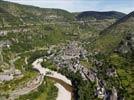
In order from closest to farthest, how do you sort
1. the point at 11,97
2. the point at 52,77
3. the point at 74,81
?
the point at 11,97
the point at 74,81
the point at 52,77

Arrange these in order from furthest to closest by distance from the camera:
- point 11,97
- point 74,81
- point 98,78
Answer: point 74,81 → point 98,78 → point 11,97

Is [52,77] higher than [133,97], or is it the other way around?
[133,97]

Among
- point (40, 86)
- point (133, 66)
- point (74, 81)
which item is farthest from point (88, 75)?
point (40, 86)

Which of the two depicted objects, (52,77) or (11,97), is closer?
(11,97)

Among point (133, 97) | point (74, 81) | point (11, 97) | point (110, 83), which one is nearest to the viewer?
point (133, 97)

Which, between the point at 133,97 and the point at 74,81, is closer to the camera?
the point at 133,97

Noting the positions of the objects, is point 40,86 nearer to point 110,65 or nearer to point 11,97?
point 11,97

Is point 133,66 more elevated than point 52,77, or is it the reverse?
point 133,66

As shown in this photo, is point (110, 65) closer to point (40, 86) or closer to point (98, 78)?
point (98, 78)

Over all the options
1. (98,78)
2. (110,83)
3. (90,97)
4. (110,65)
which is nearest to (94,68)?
(110,65)
